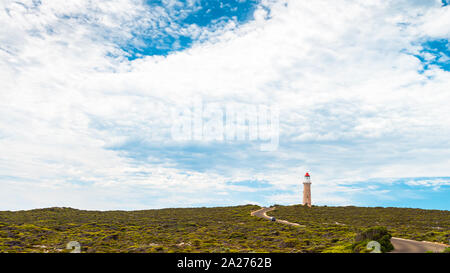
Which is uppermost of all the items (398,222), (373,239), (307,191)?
(307,191)

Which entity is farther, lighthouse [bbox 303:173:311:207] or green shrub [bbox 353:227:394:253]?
lighthouse [bbox 303:173:311:207]

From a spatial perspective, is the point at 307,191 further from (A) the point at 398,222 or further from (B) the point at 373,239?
(B) the point at 373,239

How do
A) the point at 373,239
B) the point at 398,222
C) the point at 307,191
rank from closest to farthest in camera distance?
the point at 373,239
the point at 398,222
the point at 307,191

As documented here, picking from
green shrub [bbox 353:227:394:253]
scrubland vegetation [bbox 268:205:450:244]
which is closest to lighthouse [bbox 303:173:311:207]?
scrubland vegetation [bbox 268:205:450:244]

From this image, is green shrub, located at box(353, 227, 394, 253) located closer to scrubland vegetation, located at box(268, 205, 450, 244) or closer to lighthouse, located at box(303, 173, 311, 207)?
scrubland vegetation, located at box(268, 205, 450, 244)

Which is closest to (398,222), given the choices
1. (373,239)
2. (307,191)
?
(307,191)

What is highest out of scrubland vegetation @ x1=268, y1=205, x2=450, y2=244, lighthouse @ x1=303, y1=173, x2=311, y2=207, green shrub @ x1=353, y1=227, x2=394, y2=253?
lighthouse @ x1=303, y1=173, x2=311, y2=207

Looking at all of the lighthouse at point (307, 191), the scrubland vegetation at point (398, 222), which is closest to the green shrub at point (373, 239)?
the scrubland vegetation at point (398, 222)

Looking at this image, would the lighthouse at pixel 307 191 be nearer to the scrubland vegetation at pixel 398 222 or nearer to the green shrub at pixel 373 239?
the scrubland vegetation at pixel 398 222

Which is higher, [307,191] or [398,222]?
[307,191]

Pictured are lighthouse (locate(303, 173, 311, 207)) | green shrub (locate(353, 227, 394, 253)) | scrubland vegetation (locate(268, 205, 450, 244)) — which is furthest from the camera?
lighthouse (locate(303, 173, 311, 207))

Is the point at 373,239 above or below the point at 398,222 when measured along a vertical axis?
above

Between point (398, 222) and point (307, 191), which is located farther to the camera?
point (307, 191)

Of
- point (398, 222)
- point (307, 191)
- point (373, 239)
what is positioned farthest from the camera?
point (307, 191)
